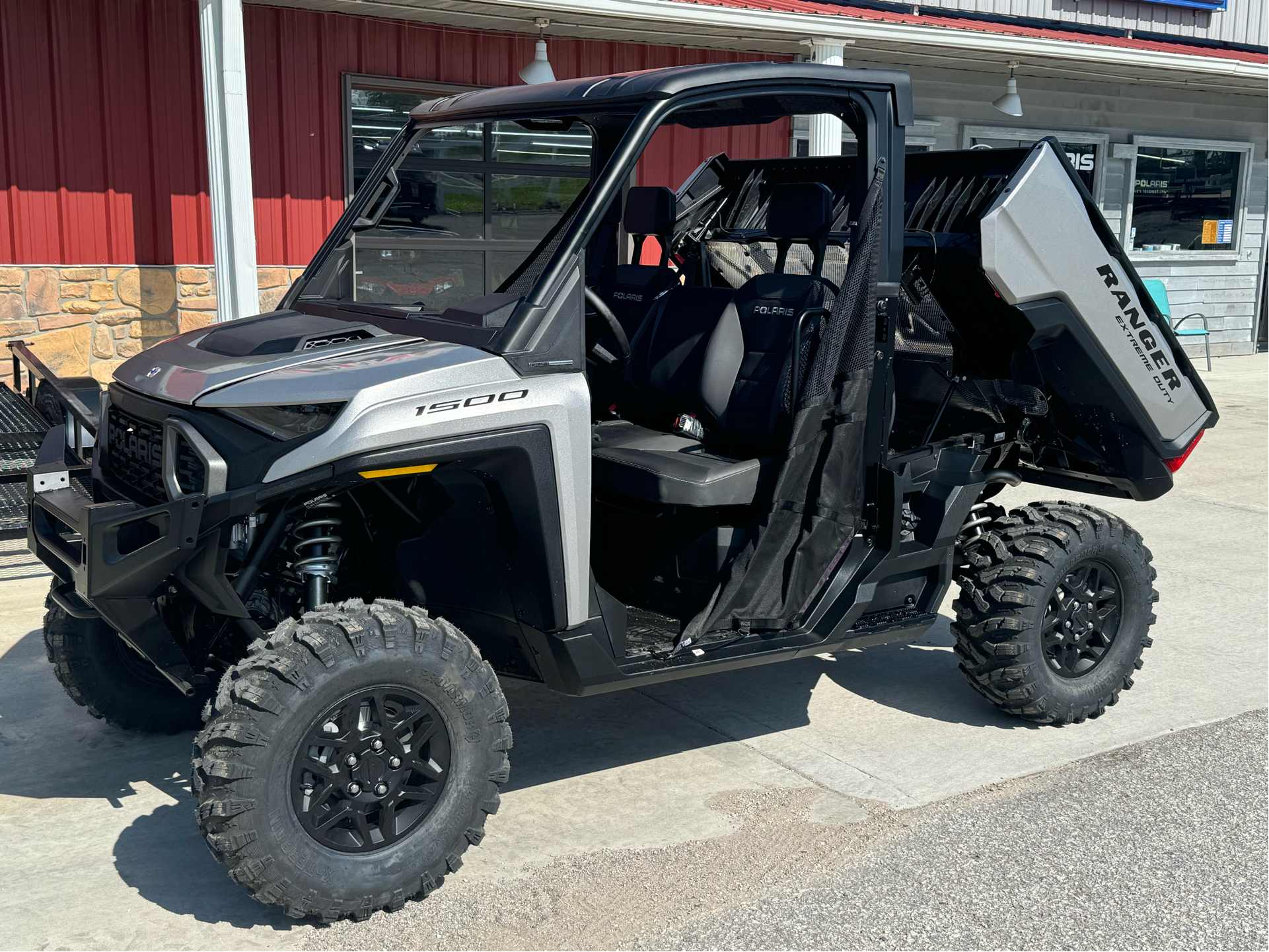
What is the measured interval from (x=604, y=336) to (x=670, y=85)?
104 cm

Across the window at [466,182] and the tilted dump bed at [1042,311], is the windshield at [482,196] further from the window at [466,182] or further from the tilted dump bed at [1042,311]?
the tilted dump bed at [1042,311]

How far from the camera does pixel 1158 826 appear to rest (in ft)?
12.6

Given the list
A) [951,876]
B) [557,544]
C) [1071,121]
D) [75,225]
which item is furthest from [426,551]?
[1071,121]

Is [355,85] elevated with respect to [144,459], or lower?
elevated

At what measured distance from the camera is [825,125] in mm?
10508

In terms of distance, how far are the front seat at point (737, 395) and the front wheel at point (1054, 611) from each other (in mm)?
979

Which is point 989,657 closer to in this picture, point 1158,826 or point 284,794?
point 1158,826

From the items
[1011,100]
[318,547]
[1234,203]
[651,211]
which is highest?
[1011,100]

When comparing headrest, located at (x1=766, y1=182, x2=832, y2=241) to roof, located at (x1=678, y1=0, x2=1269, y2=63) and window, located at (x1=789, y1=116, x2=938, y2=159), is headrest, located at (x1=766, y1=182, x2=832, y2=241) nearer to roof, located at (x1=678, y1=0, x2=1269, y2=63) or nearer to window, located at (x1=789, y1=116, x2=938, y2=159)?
roof, located at (x1=678, y1=0, x2=1269, y2=63)

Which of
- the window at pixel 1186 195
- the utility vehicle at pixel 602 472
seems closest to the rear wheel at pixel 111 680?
the utility vehicle at pixel 602 472

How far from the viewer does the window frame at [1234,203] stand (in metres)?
14.8

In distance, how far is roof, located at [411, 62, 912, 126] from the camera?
Result: 3600 mm

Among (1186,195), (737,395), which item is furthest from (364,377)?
(1186,195)

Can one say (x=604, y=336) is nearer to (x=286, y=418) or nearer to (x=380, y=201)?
(x=380, y=201)
